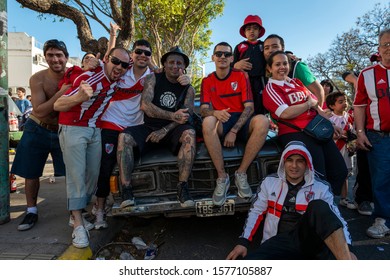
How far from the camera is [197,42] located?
2436 centimetres

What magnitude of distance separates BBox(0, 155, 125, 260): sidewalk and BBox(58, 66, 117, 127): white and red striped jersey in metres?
1.24

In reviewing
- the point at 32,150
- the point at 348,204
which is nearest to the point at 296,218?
the point at 348,204

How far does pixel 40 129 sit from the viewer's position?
155 inches

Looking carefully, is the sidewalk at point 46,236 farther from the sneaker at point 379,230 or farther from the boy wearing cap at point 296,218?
the sneaker at point 379,230

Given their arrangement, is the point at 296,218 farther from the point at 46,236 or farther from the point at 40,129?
the point at 40,129

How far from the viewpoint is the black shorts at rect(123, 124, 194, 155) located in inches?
138

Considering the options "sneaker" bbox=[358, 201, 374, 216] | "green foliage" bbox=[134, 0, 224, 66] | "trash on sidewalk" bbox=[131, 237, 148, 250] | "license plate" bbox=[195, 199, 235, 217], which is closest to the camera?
"license plate" bbox=[195, 199, 235, 217]

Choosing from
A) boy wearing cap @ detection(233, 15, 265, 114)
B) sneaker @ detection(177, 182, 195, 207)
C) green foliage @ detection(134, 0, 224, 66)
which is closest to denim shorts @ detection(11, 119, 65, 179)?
sneaker @ detection(177, 182, 195, 207)

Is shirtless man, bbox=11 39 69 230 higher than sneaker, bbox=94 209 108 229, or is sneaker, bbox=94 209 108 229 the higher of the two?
shirtless man, bbox=11 39 69 230

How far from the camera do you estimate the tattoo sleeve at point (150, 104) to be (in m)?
3.72

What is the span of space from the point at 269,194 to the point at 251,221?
290mm

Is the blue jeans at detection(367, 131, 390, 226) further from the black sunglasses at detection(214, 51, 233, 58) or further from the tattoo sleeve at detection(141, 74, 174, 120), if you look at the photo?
the tattoo sleeve at detection(141, 74, 174, 120)

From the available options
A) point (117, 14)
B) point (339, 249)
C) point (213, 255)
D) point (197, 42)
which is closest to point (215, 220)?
point (213, 255)
